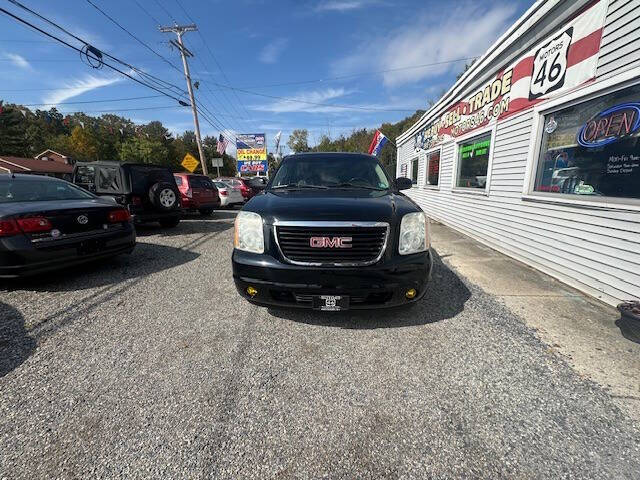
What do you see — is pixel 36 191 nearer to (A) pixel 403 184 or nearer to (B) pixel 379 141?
(A) pixel 403 184

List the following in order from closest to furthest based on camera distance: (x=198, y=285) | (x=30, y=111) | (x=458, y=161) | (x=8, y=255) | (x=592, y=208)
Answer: (x=8, y=255) < (x=592, y=208) < (x=198, y=285) < (x=458, y=161) < (x=30, y=111)

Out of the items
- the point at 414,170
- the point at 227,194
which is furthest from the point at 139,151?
the point at 414,170

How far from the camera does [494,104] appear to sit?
606cm

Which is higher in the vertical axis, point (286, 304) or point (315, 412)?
point (286, 304)

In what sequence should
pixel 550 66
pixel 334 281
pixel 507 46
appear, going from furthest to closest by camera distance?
1. pixel 507 46
2. pixel 550 66
3. pixel 334 281

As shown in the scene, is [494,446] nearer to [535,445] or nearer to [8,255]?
[535,445]

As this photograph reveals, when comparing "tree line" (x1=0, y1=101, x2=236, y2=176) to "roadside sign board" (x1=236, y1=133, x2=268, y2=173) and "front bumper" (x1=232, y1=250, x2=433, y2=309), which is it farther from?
"front bumper" (x1=232, y1=250, x2=433, y2=309)

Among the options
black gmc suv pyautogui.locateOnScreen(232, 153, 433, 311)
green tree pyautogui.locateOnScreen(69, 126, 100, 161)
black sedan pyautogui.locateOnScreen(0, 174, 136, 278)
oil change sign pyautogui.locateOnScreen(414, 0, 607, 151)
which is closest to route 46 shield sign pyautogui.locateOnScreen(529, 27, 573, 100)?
oil change sign pyautogui.locateOnScreen(414, 0, 607, 151)

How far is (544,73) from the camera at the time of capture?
4.49m

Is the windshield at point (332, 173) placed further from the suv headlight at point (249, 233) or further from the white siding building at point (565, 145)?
the white siding building at point (565, 145)

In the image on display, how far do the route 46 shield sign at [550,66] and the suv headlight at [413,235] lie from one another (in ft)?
11.8

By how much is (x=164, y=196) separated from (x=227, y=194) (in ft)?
20.4

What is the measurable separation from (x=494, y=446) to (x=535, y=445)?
235 millimetres

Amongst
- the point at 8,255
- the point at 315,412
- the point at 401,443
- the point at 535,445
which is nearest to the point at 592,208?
the point at 535,445
